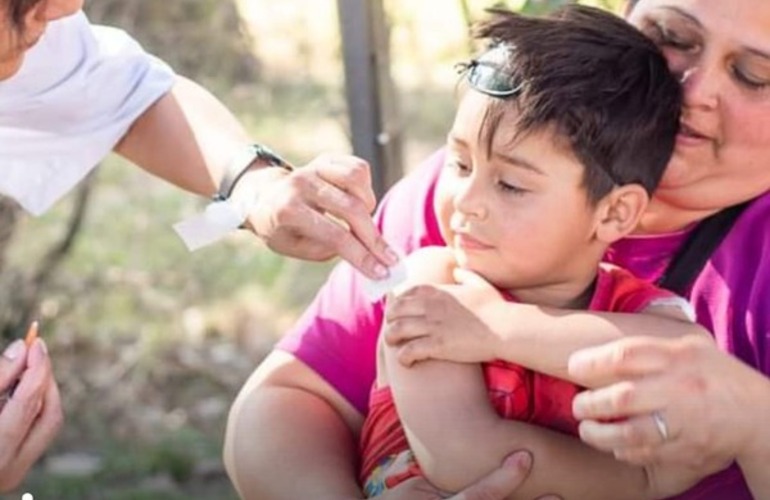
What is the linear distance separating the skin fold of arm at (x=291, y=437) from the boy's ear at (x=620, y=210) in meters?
0.49

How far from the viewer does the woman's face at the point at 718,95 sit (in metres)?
2.43

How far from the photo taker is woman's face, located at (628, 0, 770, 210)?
7.97 ft

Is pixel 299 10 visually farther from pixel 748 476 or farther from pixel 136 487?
pixel 748 476

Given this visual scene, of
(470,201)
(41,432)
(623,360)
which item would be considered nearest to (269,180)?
(470,201)

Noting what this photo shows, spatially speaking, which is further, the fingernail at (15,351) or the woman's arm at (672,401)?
the fingernail at (15,351)

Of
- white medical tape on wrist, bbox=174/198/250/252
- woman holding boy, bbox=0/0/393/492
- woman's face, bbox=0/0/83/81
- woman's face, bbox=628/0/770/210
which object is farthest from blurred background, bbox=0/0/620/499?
woman's face, bbox=0/0/83/81

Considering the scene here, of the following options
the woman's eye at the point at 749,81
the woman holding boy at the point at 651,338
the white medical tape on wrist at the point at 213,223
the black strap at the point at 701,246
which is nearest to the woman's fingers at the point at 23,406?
the white medical tape on wrist at the point at 213,223

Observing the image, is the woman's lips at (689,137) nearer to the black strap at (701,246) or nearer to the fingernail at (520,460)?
the black strap at (701,246)

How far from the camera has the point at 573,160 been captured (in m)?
2.38

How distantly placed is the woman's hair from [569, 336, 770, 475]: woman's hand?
32.0 inches

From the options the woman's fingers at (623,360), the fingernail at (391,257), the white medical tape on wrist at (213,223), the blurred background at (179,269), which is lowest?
the blurred background at (179,269)

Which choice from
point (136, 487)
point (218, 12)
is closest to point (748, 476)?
point (136, 487)

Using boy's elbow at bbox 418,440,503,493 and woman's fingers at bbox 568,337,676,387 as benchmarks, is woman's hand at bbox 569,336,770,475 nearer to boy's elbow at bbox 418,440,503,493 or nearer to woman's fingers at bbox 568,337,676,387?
woman's fingers at bbox 568,337,676,387

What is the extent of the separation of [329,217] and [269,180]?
0.19m
